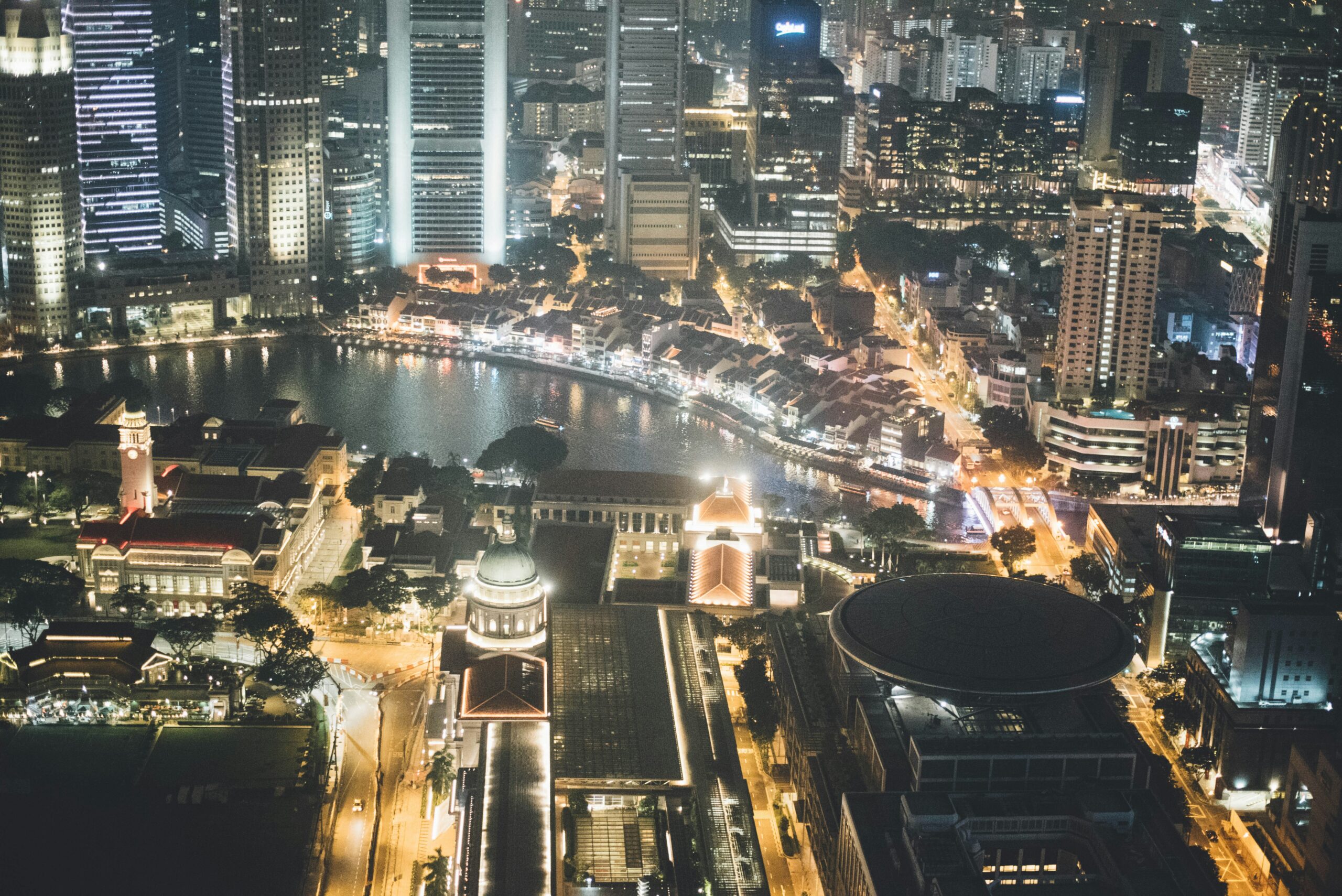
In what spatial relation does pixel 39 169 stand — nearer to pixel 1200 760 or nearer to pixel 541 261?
pixel 541 261

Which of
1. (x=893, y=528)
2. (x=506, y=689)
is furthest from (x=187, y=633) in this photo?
(x=893, y=528)

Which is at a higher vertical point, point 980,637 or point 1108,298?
point 1108,298

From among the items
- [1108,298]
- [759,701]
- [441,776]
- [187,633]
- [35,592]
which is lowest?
[441,776]

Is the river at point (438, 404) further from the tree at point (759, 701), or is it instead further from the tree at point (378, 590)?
the tree at point (378, 590)

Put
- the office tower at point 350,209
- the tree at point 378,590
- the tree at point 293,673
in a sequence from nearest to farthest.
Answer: the tree at point 293,673
the tree at point 378,590
the office tower at point 350,209

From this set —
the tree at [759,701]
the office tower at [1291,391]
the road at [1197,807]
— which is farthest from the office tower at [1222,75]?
the tree at [759,701]

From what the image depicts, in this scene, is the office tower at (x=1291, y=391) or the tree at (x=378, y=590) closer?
the tree at (x=378, y=590)
